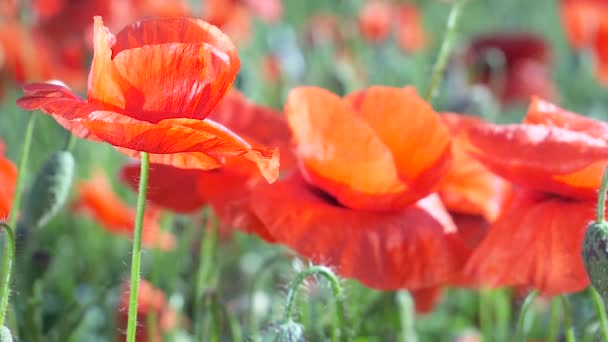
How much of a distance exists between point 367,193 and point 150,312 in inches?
12.1

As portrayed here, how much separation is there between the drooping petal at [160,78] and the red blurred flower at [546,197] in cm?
24

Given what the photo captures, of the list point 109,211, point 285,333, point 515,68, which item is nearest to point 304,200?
point 285,333

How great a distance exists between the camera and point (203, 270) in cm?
100

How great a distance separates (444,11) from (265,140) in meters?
3.55

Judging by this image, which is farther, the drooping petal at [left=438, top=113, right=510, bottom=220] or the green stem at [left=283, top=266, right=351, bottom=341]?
the drooping petal at [left=438, top=113, right=510, bottom=220]

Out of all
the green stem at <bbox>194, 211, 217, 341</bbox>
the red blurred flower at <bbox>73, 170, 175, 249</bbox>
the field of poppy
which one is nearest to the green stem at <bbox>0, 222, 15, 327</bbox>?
the field of poppy

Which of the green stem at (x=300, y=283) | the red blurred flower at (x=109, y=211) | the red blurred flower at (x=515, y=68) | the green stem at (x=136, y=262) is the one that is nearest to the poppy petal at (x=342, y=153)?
the green stem at (x=300, y=283)

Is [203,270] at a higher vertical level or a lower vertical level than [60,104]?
lower

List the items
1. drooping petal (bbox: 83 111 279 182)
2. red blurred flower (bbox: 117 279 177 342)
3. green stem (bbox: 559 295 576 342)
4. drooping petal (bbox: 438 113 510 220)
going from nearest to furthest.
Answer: drooping petal (bbox: 83 111 279 182) < green stem (bbox: 559 295 576 342) < drooping petal (bbox: 438 113 510 220) < red blurred flower (bbox: 117 279 177 342)

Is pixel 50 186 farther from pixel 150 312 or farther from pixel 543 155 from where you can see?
pixel 543 155

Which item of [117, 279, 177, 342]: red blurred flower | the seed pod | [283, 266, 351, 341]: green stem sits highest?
the seed pod

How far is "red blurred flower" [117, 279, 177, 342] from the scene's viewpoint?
104 cm

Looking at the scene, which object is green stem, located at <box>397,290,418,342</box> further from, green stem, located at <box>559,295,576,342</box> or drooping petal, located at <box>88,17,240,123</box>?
drooping petal, located at <box>88,17,240,123</box>

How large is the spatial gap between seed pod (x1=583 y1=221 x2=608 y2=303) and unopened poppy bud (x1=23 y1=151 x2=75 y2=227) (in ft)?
1.40
